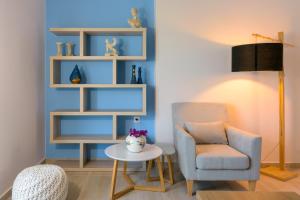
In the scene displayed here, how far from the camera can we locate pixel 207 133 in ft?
9.28

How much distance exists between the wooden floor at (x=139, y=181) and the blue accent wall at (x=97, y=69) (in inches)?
21.1

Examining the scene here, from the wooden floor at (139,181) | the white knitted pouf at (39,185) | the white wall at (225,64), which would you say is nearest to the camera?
the white knitted pouf at (39,185)

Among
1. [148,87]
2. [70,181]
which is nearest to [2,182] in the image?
[70,181]

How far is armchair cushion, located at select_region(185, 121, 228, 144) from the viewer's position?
283 centimetres

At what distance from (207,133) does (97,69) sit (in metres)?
1.65

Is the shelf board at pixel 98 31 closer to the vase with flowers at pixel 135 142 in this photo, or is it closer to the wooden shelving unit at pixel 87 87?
the wooden shelving unit at pixel 87 87

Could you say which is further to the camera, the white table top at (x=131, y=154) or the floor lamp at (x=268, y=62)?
the floor lamp at (x=268, y=62)

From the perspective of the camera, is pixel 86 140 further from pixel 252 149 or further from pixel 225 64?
pixel 225 64

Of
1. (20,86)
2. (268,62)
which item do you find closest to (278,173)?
(268,62)

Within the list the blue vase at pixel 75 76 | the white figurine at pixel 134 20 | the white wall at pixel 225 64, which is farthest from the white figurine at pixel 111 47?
the white wall at pixel 225 64

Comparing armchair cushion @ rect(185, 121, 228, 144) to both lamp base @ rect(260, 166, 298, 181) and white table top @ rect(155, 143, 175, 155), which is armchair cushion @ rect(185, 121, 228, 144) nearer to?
white table top @ rect(155, 143, 175, 155)

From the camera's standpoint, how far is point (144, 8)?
3275 mm

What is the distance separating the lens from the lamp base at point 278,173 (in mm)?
2864

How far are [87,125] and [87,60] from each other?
868 millimetres
